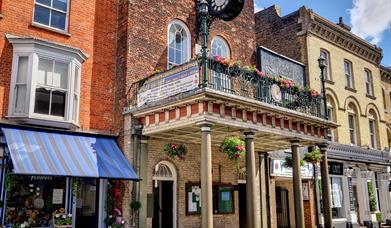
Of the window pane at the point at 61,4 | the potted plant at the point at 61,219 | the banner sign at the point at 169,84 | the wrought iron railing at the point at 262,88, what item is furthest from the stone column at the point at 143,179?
the window pane at the point at 61,4

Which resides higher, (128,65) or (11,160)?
(128,65)

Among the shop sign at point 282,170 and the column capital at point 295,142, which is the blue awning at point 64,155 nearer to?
the column capital at point 295,142

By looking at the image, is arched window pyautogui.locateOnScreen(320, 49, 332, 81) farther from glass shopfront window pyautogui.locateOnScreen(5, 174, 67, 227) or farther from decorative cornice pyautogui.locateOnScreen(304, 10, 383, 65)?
glass shopfront window pyautogui.locateOnScreen(5, 174, 67, 227)

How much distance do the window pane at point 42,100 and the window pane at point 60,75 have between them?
45 centimetres

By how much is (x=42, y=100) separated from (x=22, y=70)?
3.60ft

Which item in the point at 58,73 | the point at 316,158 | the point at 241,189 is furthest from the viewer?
the point at 241,189

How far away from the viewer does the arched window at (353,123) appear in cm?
2461

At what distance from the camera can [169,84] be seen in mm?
12664

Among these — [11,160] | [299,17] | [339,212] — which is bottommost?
[339,212]

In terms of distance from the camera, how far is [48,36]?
13.1m

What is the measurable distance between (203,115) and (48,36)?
19.4 ft

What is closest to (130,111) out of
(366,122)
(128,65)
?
(128,65)

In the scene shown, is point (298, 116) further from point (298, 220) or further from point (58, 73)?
point (58, 73)

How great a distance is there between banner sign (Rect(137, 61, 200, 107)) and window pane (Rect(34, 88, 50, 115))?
9.70 ft
